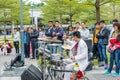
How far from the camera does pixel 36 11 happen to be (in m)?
83.8

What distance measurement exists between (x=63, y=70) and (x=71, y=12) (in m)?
31.1

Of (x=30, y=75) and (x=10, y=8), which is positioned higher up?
(x=10, y=8)

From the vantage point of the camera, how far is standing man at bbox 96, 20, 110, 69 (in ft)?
42.4

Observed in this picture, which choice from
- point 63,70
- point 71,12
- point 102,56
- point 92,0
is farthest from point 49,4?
point 63,70

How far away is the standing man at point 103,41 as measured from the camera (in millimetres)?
12914

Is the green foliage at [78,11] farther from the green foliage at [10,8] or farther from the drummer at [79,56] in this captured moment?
the drummer at [79,56]

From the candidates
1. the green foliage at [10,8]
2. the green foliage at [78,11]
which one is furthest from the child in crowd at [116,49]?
the green foliage at [78,11]

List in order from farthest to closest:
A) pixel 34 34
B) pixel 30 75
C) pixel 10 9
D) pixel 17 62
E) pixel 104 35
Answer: pixel 10 9, pixel 34 34, pixel 17 62, pixel 104 35, pixel 30 75

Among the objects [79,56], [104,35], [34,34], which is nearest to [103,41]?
[104,35]

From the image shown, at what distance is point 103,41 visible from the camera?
13109 millimetres

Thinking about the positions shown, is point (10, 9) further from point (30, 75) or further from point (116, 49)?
point (30, 75)

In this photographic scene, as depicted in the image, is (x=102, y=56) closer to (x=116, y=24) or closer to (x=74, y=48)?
(x=116, y=24)

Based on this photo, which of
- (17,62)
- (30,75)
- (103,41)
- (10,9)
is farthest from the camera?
(10,9)

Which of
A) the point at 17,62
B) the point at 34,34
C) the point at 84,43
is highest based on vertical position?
the point at 84,43
